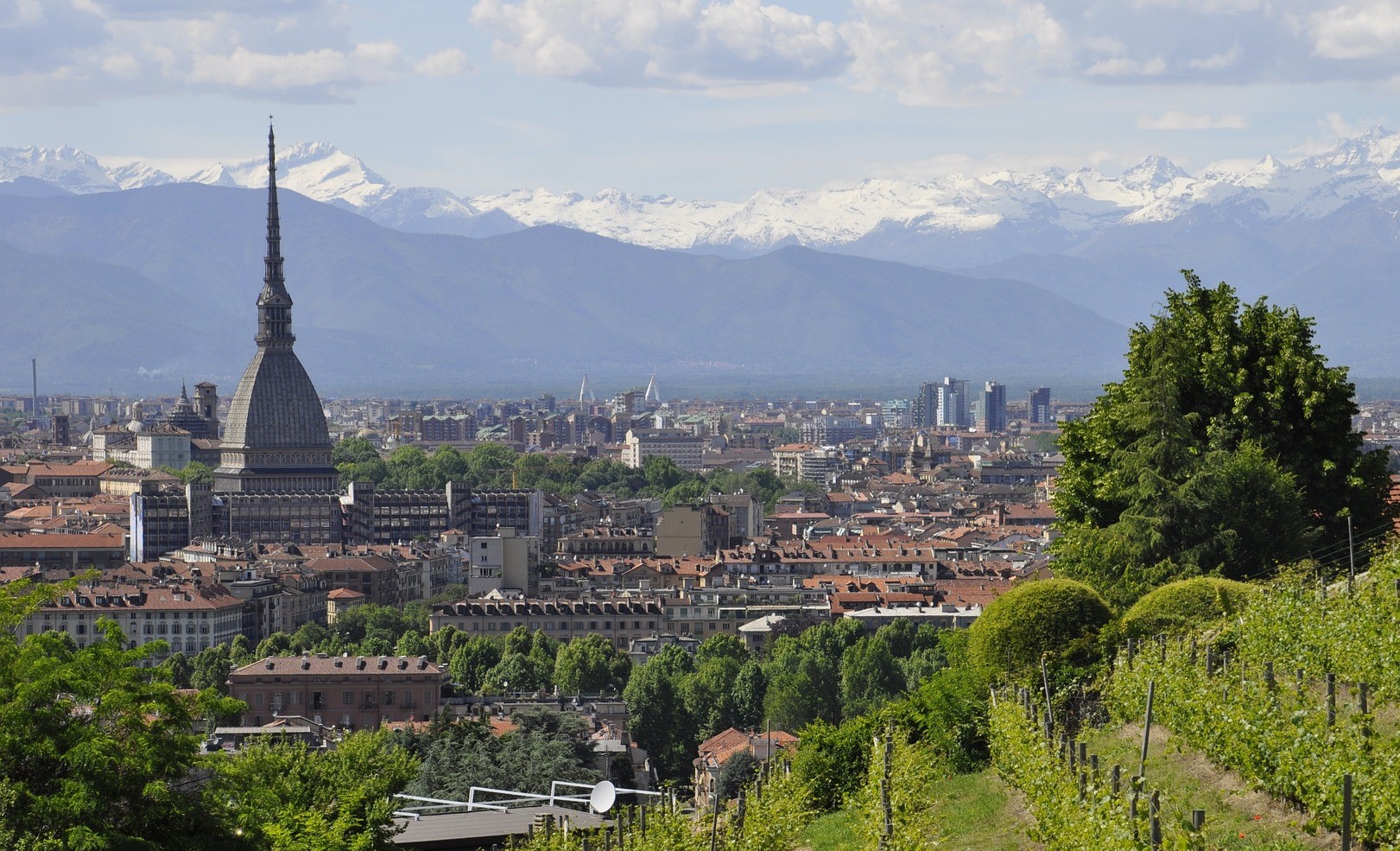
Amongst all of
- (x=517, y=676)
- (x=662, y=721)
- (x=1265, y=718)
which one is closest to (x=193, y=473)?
(x=517, y=676)

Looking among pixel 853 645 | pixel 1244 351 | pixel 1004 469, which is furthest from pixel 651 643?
pixel 1004 469

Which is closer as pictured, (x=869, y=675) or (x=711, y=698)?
(x=711, y=698)

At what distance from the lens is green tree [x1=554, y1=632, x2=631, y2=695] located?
233ft

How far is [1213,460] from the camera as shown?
3303 centimetres

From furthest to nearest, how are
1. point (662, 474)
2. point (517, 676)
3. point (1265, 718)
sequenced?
point (662, 474), point (517, 676), point (1265, 718)

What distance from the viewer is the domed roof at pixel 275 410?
163 meters

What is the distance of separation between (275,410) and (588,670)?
94567 millimetres

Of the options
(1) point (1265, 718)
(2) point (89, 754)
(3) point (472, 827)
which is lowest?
(3) point (472, 827)

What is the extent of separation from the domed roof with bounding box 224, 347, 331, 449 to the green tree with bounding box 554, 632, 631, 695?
294 feet

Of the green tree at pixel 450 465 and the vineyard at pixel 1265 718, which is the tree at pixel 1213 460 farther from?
the green tree at pixel 450 465

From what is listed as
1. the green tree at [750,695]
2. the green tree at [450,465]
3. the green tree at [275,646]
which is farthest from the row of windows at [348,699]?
the green tree at [450,465]

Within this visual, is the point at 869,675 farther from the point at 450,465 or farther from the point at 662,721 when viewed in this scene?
the point at 450,465

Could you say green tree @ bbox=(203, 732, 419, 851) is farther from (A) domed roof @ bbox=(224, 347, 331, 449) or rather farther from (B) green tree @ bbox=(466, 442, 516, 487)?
(B) green tree @ bbox=(466, 442, 516, 487)

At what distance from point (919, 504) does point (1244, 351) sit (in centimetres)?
12187
